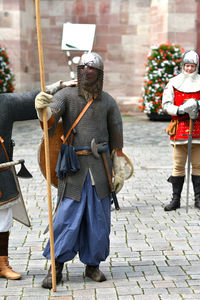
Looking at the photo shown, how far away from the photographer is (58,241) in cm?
416

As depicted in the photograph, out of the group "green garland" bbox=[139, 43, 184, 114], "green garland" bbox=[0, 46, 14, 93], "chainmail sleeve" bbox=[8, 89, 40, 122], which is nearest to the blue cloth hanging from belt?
"chainmail sleeve" bbox=[8, 89, 40, 122]

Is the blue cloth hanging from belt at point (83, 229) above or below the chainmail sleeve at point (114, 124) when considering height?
below

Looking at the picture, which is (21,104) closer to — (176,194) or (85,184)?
(85,184)

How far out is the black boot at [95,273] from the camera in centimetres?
424

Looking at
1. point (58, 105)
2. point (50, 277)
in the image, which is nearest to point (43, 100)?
point (58, 105)

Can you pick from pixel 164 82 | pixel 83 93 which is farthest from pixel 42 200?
pixel 164 82

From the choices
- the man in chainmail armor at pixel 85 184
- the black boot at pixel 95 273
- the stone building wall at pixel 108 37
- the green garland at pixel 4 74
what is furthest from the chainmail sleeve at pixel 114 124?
the stone building wall at pixel 108 37

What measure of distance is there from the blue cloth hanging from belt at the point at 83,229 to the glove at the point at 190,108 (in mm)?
2399

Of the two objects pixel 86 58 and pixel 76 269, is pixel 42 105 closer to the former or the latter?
pixel 86 58

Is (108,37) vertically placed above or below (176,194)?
above

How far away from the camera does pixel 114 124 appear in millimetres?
4355

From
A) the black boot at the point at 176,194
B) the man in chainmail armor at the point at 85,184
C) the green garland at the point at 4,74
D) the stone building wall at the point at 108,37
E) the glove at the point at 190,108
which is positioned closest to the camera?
the man in chainmail armor at the point at 85,184

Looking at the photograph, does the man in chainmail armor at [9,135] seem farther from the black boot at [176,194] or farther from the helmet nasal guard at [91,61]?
the black boot at [176,194]

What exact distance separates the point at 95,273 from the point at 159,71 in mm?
Answer: 11898
